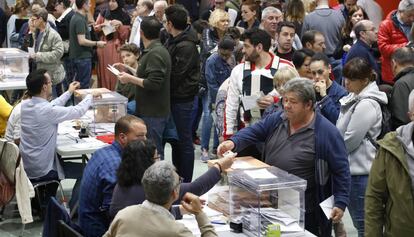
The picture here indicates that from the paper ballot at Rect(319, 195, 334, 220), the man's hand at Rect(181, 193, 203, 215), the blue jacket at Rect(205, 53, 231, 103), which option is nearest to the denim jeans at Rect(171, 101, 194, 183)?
the blue jacket at Rect(205, 53, 231, 103)

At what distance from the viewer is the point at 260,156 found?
625 centimetres

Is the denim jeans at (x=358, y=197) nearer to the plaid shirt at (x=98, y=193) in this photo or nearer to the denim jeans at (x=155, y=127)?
the plaid shirt at (x=98, y=193)

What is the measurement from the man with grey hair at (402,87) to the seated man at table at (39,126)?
2.73m

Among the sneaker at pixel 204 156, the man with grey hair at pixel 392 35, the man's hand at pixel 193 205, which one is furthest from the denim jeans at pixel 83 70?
the man's hand at pixel 193 205

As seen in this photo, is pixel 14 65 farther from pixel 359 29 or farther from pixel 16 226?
pixel 359 29

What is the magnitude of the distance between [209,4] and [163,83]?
7022mm

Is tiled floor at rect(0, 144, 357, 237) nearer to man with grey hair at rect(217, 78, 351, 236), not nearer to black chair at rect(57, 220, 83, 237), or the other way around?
man with grey hair at rect(217, 78, 351, 236)

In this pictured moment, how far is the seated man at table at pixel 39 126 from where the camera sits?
280 inches

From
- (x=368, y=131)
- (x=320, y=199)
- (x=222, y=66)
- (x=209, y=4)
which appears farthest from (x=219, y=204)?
(x=209, y=4)

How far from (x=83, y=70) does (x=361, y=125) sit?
6.26 m

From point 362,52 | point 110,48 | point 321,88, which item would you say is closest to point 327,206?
point 321,88

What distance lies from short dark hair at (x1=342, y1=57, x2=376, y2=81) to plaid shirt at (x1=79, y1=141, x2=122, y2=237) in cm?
175

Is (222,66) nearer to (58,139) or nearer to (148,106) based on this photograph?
(148,106)

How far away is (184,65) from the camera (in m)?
7.81
